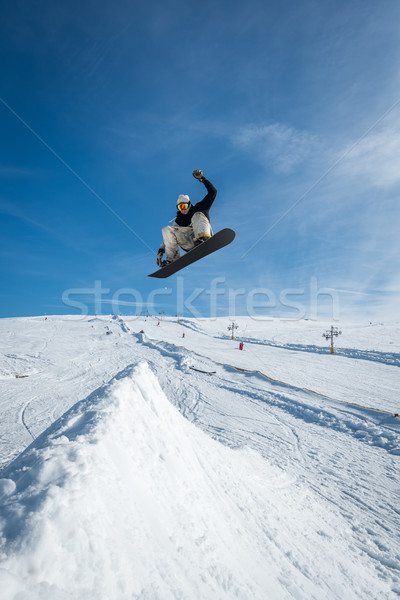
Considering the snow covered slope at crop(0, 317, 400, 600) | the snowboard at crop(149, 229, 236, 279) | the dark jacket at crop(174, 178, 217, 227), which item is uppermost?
the dark jacket at crop(174, 178, 217, 227)

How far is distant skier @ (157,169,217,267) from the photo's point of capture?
6016mm

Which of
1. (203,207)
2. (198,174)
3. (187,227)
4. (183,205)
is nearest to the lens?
(198,174)

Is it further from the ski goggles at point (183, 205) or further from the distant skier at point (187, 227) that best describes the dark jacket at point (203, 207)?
the ski goggles at point (183, 205)

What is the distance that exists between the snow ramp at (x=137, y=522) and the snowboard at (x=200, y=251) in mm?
4003

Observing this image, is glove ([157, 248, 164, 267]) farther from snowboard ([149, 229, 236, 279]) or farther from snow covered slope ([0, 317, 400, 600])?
snow covered slope ([0, 317, 400, 600])

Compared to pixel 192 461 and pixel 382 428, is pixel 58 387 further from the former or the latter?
pixel 382 428

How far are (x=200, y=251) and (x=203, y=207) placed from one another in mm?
1110

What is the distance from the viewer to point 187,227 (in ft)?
22.0

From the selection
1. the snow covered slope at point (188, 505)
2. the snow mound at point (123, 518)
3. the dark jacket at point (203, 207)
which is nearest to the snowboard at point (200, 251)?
the dark jacket at point (203, 207)

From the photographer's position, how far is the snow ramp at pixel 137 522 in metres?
1.35

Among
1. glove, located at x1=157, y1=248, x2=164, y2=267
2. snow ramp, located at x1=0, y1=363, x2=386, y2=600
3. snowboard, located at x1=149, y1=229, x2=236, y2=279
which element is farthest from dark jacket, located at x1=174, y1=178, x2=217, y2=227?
snow ramp, located at x1=0, y1=363, x2=386, y2=600

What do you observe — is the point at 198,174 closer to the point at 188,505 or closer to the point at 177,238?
the point at 177,238

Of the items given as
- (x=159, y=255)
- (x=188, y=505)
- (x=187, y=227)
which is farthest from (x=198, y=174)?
(x=188, y=505)

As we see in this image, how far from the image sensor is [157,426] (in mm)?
3139
